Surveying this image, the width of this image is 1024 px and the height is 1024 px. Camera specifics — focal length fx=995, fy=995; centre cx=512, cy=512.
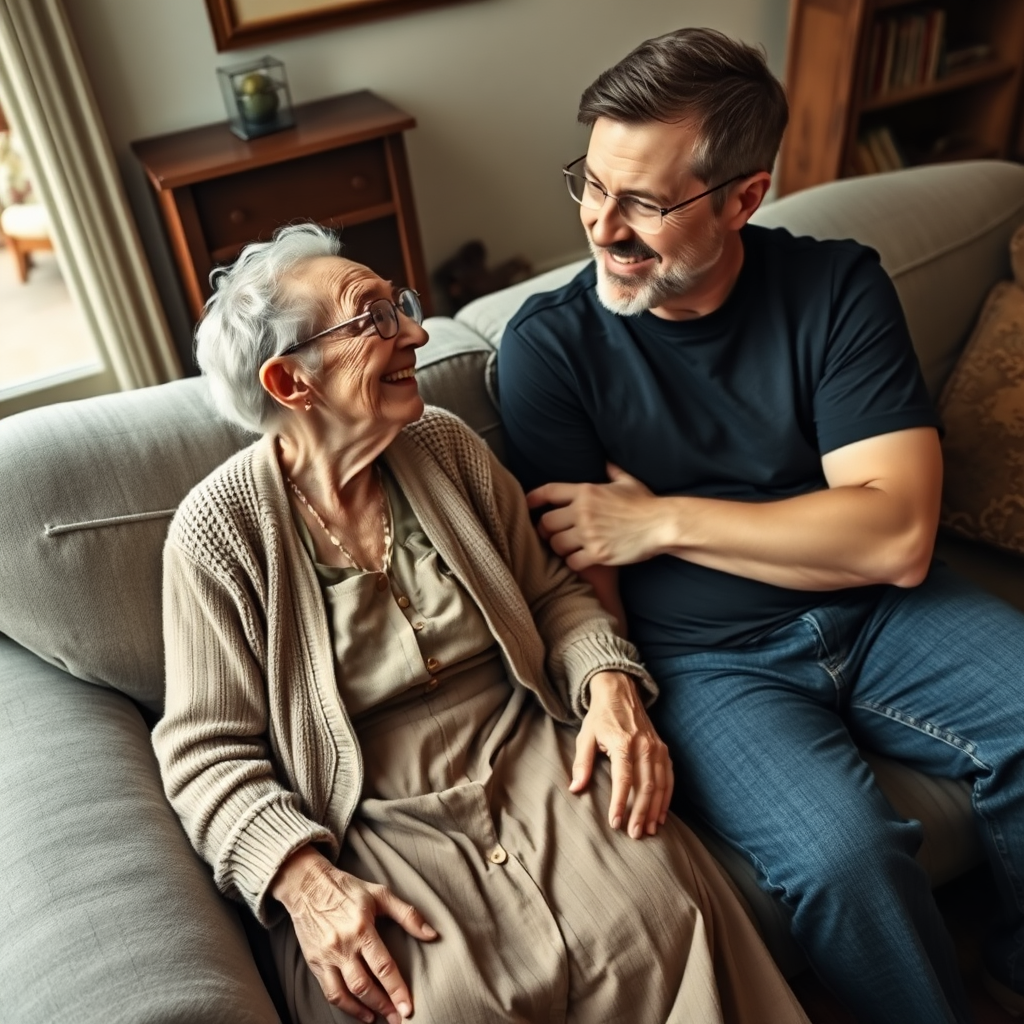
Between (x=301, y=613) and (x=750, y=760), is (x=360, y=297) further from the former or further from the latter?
(x=750, y=760)

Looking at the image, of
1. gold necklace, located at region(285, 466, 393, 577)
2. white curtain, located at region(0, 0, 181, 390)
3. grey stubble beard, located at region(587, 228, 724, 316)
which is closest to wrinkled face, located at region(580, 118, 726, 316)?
grey stubble beard, located at region(587, 228, 724, 316)

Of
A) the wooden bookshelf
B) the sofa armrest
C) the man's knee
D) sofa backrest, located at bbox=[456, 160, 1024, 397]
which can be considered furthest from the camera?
the wooden bookshelf

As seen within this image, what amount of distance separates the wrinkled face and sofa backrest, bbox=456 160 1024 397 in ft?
1.11

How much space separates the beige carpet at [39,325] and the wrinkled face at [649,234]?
1.95 m

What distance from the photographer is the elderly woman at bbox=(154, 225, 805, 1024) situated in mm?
1145

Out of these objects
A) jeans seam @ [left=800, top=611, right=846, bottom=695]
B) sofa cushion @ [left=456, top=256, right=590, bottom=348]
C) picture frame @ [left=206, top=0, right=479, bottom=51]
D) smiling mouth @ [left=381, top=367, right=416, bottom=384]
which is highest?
picture frame @ [left=206, top=0, right=479, bottom=51]

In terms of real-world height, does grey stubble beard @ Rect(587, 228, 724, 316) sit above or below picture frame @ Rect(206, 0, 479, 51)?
below

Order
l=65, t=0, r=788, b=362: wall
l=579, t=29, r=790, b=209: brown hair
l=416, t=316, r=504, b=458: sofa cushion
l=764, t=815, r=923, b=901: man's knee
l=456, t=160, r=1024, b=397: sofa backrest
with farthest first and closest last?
1. l=65, t=0, r=788, b=362: wall
2. l=456, t=160, r=1024, b=397: sofa backrest
3. l=416, t=316, r=504, b=458: sofa cushion
4. l=579, t=29, r=790, b=209: brown hair
5. l=764, t=815, r=923, b=901: man's knee

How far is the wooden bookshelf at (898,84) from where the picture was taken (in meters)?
3.15

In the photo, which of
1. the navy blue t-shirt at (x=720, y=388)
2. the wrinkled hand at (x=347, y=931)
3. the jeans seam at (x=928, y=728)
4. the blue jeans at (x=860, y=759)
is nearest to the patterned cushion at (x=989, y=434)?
the blue jeans at (x=860, y=759)

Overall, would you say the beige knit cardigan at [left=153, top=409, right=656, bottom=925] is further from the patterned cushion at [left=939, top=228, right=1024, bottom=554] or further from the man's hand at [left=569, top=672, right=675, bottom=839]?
the patterned cushion at [left=939, top=228, right=1024, bottom=554]

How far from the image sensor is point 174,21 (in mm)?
2496

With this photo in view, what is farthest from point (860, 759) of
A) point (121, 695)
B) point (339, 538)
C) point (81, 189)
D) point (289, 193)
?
point (81, 189)

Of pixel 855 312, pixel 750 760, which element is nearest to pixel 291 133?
pixel 855 312
